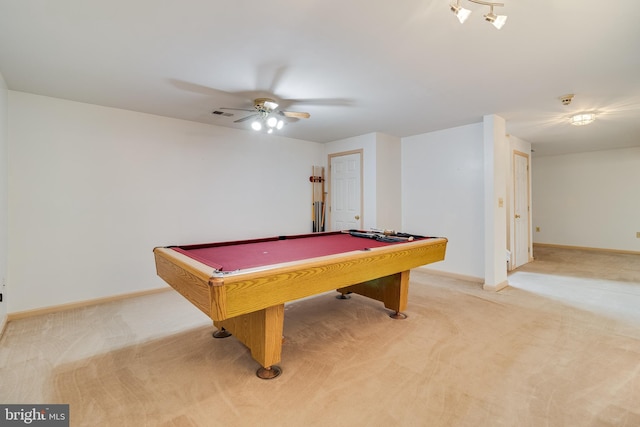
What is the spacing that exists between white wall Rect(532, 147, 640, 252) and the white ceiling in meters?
3.45

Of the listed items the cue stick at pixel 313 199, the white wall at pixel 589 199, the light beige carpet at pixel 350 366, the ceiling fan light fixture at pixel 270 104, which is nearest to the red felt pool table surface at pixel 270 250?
the light beige carpet at pixel 350 366

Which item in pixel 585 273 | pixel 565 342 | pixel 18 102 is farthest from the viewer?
pixel 585 273

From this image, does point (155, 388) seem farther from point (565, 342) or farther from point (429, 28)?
point (565, 342)

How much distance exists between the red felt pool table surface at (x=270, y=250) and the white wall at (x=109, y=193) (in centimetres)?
156

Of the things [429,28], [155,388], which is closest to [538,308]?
[429,28]

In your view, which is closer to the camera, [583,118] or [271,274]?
[271,274]

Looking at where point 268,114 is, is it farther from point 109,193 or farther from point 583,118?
point 583,118

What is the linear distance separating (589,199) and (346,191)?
5624mm

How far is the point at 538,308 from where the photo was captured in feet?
9.93

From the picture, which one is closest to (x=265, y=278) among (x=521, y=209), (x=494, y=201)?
(x=494, y=201)

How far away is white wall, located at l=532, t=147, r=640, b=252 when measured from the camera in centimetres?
584

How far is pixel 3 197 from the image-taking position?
8.71ft

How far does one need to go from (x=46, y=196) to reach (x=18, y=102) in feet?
3.07

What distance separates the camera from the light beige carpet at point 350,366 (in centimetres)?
153
